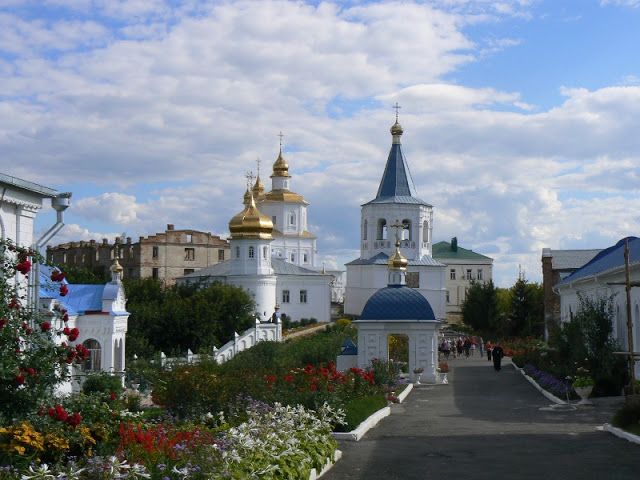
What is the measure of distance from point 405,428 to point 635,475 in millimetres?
6167

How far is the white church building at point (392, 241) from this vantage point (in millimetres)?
70375

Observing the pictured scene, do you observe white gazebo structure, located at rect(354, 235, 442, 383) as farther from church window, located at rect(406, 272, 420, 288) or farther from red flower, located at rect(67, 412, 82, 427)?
church window, located at rect(406, 272, 420, 288)

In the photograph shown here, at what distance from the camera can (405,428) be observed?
1738 cm

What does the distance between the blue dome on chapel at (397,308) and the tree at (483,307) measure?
112 ft

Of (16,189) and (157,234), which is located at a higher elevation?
(157,234)

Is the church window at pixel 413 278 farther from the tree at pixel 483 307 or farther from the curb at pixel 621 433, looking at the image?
the curb at pixel 621 433

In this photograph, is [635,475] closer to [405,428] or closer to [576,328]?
[405,428]

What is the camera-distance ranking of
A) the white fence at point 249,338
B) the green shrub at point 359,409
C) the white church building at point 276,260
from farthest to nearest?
the white church building at point 276,260 < the white fence at point 249,338 < the green shrub at point 359,409

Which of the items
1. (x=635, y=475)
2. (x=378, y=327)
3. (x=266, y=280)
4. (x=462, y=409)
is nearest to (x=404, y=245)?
(x=266, y=280)

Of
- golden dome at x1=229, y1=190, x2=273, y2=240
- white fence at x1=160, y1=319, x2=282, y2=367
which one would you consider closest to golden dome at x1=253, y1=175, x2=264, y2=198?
golden dome at x1=229, y1=190, x2=273, y2=240

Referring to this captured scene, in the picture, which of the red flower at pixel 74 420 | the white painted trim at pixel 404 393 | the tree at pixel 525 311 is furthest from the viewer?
the tree at pixel 525 311

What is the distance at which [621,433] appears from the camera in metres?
15.2

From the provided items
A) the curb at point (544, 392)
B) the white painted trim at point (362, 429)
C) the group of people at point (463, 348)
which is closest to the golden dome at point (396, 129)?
the group of people at point (463, 348)

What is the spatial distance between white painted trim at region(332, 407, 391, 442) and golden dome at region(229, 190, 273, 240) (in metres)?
43.1
